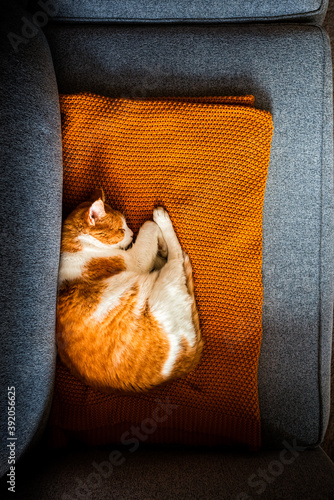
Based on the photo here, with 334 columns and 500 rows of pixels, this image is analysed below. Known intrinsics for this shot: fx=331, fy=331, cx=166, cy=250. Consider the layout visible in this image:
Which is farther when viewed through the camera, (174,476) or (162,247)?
(162,247)

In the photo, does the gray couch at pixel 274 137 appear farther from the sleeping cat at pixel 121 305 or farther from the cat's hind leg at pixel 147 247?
the cat's hind leg at pixel 147 247

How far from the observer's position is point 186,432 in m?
1.06

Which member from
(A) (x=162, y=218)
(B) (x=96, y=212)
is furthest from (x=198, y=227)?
(B) (x=96, y=212)

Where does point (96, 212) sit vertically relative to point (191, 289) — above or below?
above

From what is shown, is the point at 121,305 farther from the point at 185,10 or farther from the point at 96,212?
the point at 185,10

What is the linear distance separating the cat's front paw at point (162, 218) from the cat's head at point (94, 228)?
0.10 meters

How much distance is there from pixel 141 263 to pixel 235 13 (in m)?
0.90

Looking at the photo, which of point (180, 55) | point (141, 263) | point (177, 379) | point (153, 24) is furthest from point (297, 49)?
point (177, 379)

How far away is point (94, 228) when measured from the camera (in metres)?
1.00

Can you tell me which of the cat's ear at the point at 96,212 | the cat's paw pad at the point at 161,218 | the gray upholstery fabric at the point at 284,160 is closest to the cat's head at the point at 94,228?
the cat's ear at the point at 96,212

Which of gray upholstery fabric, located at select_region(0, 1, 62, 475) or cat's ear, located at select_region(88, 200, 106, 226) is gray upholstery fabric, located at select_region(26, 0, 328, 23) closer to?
gray upholstery fabric, located at select_region(0, 1, 62, 475)

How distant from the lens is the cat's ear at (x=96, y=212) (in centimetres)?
92

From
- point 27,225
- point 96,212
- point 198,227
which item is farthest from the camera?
point 198,227

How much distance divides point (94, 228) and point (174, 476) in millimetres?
732
